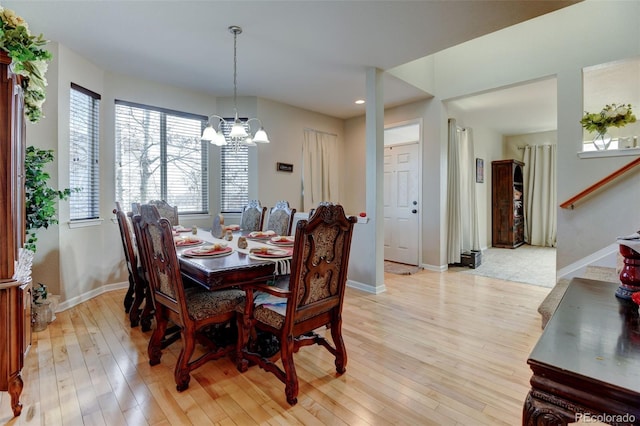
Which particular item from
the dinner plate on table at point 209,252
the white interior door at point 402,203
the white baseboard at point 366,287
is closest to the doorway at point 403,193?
the white interior door at point 402,203

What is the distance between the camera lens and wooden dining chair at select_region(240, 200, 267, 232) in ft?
12.0

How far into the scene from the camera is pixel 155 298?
2.06 metres

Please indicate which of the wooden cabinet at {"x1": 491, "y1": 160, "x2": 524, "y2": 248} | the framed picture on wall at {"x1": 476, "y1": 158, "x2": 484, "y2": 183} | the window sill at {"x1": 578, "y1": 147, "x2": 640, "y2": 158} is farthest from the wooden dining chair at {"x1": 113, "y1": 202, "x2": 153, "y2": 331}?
the wooden cabinet at {"x1": 491, "y1": 160, "x2": 524, "y2": 248}

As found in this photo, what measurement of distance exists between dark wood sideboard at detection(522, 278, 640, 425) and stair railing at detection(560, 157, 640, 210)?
310 cm

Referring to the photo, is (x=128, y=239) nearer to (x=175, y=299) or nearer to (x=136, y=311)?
(x=136, y=311)

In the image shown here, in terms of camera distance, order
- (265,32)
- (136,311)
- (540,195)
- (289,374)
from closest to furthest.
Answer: (289,374) < (136,311) < (265,32) < (540,195)

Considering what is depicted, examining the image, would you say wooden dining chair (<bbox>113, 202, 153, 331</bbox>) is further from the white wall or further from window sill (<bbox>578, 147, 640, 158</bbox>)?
window sill (<bbox>578, 147, 640, 158</bbox>)

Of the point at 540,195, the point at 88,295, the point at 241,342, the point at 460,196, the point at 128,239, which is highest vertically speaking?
the point at 540,195

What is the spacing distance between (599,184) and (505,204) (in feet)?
12.3

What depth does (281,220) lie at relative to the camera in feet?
11.0

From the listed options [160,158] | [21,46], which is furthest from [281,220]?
[21,46]

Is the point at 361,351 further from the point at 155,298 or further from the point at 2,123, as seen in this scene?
the point at 2,123

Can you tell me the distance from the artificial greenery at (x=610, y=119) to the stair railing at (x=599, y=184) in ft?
1.49
